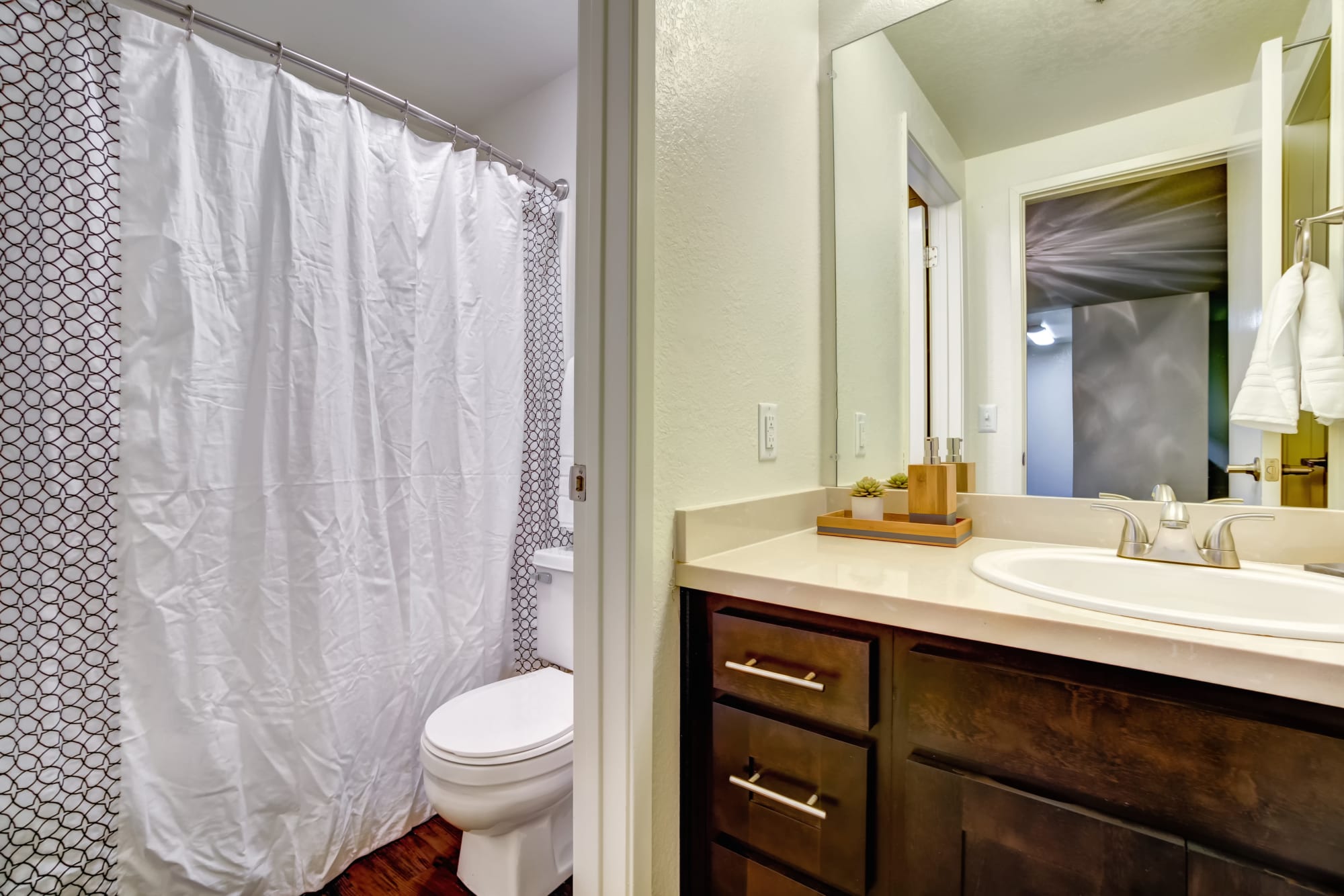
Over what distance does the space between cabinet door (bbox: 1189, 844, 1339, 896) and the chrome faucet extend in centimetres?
48

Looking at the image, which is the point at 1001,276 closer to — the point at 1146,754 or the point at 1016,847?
the point at 1146,754

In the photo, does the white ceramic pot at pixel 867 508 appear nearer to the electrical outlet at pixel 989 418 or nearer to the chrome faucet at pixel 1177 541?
the electrical outlet at pixel 989 418

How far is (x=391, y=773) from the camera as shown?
1.53 metres

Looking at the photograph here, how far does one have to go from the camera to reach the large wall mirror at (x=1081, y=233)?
95 centimetres

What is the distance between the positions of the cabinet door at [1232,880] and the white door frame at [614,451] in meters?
0.65

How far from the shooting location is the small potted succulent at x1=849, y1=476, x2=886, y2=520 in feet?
4.07

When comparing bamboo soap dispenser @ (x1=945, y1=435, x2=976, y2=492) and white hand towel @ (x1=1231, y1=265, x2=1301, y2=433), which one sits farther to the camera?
bamboo soap dispenser @ (x1=945, y1=435, x2=976, y2=492)

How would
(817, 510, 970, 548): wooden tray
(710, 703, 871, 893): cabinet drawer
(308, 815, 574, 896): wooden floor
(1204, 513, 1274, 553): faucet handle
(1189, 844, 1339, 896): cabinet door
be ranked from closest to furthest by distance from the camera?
(1189, 844, 1339, 896): cabinet door
(710, 703, 871, 893): cabinet drawer
(1204, 513, 1274, 553): faucet handle
(817, 510, 970, 548): wooden tray
(308, 815, 574, 896): wooden floor

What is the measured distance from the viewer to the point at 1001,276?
123cm

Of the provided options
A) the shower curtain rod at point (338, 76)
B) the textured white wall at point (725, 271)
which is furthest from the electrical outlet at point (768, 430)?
the shower curtain rod at point (338, 76)

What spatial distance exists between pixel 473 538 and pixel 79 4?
1462 mm

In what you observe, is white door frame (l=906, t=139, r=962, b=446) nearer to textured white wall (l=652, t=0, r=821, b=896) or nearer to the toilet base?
textured white wall (l=652, t=0, r=821, b=896)

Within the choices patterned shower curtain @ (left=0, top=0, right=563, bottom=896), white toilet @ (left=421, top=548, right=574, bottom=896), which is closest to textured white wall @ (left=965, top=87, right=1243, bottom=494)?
white toilet @ (left=421, top=548, right=574, bottom=896)

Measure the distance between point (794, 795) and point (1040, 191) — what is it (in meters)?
1.30
